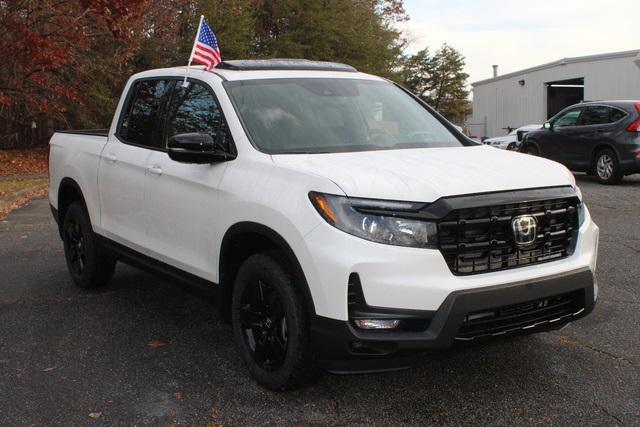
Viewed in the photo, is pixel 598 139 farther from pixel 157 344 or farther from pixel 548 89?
pixel 548 89

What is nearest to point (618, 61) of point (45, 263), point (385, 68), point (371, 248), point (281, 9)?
point (385, 68)

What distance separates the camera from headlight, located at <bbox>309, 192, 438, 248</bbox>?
10.6 ft

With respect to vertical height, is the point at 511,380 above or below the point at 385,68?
below

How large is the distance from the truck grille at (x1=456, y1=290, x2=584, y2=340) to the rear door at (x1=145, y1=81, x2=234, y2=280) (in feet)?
5.09

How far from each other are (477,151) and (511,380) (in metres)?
Answer: 1.37

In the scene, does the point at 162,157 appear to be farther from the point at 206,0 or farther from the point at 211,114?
the point at 206,0

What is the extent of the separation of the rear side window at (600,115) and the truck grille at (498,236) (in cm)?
1116

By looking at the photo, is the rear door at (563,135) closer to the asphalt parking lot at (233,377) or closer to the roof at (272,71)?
the asphalt parking lot at (233,377)

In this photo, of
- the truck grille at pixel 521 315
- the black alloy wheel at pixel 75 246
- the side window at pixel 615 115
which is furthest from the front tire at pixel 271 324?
Result: the side window at pixel 615 115

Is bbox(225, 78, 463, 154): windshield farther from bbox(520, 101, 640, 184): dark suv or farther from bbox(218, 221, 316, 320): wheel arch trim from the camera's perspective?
bbox(520, 101, 640, 184): dark suv

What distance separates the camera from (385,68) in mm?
37656

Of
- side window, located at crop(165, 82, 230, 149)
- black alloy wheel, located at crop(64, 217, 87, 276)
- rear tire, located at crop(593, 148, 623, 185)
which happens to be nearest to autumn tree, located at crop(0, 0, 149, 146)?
black alloy wheel, located at crop(64, 217, 87, 276)

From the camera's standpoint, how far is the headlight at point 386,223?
3240 millimetres

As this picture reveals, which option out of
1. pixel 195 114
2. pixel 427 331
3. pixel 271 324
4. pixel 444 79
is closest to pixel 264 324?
pixel 271 324
